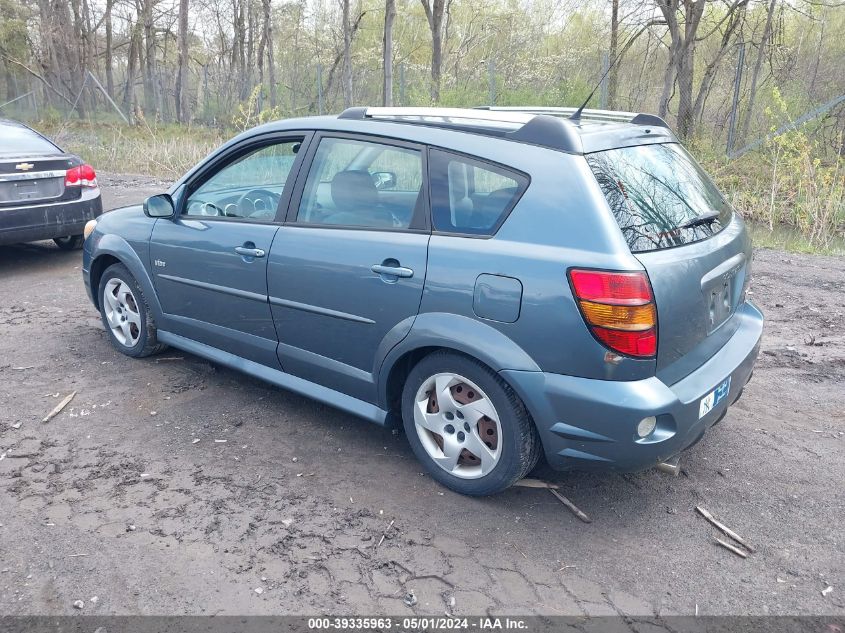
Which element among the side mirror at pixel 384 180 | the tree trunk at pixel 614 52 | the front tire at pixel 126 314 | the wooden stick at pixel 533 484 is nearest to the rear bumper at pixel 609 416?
the wooden stick at pixel 533 484

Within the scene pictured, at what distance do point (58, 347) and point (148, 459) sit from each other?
217cm

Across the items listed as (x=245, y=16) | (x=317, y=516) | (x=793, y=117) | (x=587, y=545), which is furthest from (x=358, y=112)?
(x=245, y=16)

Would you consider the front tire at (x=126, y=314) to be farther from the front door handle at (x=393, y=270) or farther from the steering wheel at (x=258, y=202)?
the front door handle at (x=393, y=270)

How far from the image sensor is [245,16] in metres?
40.1

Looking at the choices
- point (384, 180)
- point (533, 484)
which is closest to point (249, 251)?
point (384, 180)

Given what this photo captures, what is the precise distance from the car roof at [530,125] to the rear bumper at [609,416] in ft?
3.35

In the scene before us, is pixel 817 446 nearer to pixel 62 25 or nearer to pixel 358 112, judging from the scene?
pixel 358 112

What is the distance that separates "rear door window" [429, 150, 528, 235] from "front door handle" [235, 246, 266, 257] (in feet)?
3.66

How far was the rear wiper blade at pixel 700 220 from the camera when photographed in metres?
3.21

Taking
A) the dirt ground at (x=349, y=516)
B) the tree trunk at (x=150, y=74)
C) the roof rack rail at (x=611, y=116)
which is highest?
the tree trunk at (x=150, y=74)

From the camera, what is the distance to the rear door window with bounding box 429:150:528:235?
3135 millimetres

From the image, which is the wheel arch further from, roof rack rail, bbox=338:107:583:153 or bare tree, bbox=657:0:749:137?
bare tree, bbox=657:0:749:137

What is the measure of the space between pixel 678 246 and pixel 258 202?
7.79ft

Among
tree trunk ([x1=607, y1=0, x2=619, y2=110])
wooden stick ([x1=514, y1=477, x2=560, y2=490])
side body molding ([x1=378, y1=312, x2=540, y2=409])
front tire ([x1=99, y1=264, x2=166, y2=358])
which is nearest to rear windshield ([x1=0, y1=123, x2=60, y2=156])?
front tire ([x1=99, y1=264, x2=166, y2=358])
